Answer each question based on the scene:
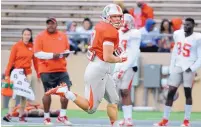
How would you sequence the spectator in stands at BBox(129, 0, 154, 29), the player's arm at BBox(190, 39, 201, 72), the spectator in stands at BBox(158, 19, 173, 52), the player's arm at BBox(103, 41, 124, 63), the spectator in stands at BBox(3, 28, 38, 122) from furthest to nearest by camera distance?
1. the spectator in stands at BBox(129, 0, 154, 29)
2. the spectator in stands at BBox(158, 19, 173, 52)
3. the spectator in stands at BBox(3, 28, 38, 122)
4. the player's arm at BBox(190, 39, 201, 72)
5. the player's arm at BBox(103, 41, 124, 63)

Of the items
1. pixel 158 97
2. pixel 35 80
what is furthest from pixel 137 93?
pixel 35 80

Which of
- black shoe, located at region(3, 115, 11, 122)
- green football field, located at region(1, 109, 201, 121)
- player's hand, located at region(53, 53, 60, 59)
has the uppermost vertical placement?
player's hand, located at region(53, 53, 60, 59)

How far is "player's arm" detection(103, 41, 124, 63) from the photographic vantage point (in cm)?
1355

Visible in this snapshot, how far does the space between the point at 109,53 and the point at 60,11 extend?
38.8 ft

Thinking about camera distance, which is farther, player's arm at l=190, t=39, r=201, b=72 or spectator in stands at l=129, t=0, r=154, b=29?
spectator in stands at l=129, t=0, r=154, b=29

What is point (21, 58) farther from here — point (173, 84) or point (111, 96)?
point (111, 96)

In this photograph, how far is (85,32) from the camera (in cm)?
2205

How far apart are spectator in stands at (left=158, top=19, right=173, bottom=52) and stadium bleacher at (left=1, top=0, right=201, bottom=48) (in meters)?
2.21

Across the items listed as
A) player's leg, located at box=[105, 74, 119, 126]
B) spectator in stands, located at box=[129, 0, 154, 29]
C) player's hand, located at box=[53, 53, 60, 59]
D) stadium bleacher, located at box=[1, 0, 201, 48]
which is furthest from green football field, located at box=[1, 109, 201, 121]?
player's leg, located at box=[105, 74, 119, 126]

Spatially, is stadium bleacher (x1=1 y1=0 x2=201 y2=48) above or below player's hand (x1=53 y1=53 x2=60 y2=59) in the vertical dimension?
above

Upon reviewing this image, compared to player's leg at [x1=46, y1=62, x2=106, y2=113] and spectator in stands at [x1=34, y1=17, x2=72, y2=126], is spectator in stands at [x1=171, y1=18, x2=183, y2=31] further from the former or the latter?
player's leg at [x1=46, y1=62, x2=106, y2=113]

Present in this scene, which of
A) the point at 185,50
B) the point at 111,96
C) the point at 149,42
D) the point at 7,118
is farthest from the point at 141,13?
the point at 111,96

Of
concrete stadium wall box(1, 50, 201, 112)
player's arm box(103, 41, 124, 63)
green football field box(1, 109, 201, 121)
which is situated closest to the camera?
player's arm box(103, 41, 124, 63)

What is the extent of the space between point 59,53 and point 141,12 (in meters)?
6.40
